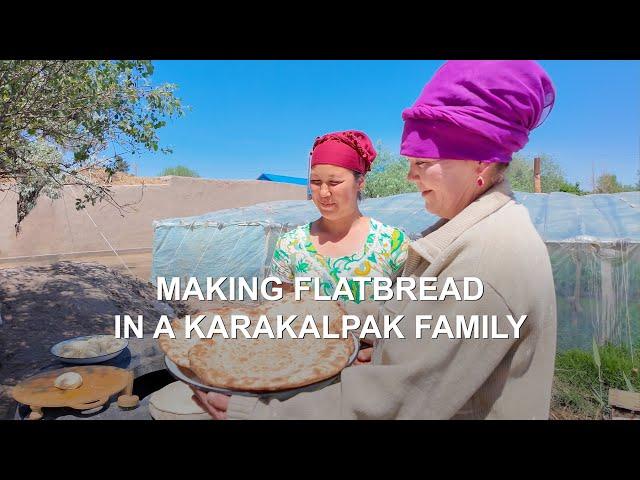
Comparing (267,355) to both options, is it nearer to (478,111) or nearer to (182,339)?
(182,339)

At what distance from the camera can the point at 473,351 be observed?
62cm

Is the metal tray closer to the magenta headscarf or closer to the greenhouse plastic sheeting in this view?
the magenta headscarf

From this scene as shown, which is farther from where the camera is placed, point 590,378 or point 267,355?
point 590,378

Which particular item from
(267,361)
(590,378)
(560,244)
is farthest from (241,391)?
(560,244)

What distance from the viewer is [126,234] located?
404 inches

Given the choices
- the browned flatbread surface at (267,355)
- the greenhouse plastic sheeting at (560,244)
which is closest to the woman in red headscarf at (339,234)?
the browned flatbread surface at (267,355)

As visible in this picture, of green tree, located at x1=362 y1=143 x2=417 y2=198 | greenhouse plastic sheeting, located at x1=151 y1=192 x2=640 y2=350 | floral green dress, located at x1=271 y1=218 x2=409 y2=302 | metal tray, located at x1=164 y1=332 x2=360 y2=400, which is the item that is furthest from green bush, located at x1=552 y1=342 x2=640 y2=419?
green tree, located at x1=362 y1=143 x2=417 y2=198

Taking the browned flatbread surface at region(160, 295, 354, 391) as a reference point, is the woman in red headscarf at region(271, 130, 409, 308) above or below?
above

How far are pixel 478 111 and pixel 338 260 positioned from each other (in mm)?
744

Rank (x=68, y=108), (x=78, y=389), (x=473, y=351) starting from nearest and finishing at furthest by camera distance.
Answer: (x=473, y=351) → (x=78, y=389) → (x=68, y=108)

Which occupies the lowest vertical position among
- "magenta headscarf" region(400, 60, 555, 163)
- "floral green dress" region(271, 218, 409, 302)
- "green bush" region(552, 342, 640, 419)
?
"green bush" region(552, 342, 640, 419)

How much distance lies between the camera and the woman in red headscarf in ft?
4.31
